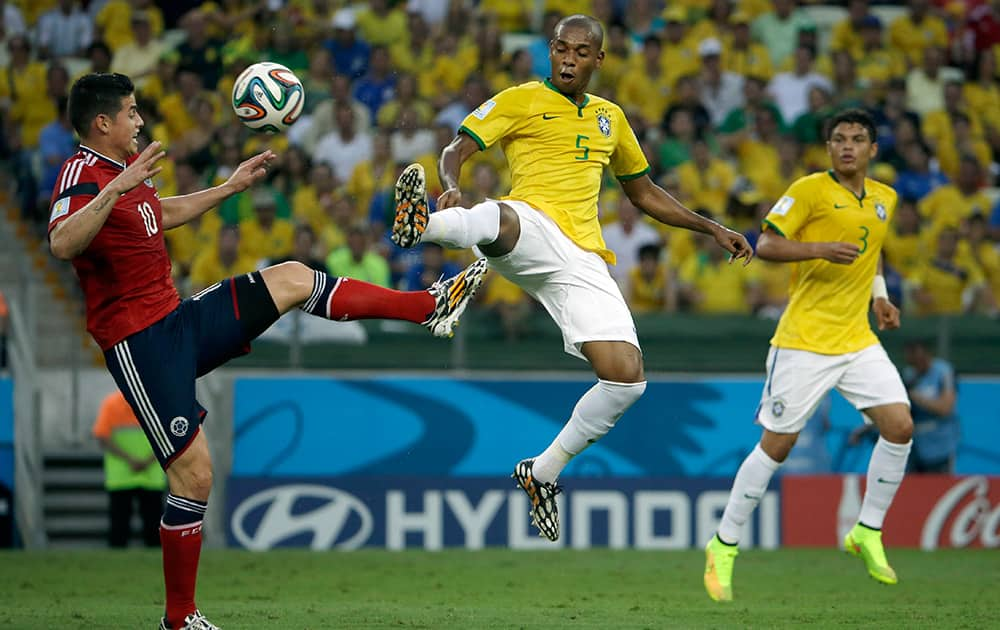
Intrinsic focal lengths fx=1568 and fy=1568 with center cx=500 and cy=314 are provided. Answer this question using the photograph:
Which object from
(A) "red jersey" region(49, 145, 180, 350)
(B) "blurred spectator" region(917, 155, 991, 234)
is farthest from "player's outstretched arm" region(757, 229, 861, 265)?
(B) "blurred spectator" region(917, 155, 991, 234)

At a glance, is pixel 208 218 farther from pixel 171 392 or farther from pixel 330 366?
pixel 171 392

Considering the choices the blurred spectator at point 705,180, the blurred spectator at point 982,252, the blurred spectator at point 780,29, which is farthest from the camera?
the blurred spectator at point 780,29

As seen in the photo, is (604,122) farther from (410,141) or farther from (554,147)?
(410,141)

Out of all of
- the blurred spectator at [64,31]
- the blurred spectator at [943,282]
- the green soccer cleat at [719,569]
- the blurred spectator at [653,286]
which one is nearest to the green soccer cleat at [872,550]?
the green soccer cleat at [719,569]

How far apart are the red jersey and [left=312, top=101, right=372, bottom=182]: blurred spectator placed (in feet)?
30.7

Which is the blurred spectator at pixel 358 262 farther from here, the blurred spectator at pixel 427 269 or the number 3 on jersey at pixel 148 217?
the number 3 on jersey at pixel 148 217

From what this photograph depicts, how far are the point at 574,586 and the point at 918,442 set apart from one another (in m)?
5.26

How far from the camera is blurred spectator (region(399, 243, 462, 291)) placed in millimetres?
14688

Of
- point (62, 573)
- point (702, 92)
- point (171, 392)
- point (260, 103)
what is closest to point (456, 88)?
point (702, 92)

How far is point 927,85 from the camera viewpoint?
18.9m

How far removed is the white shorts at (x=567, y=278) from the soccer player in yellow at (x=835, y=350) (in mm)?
1766

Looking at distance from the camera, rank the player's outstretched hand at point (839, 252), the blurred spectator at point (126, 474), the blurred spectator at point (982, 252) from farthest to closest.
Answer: the blurred spectator at point (982, 252), the blurred spectator at point (126, 474), the player's outstretched hand at point (839, 252)

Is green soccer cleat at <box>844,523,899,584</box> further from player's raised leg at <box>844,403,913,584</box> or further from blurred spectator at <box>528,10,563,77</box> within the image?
blurred spectator at <box>528,10,563,77</box>

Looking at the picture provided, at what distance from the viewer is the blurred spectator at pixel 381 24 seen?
17.9m
